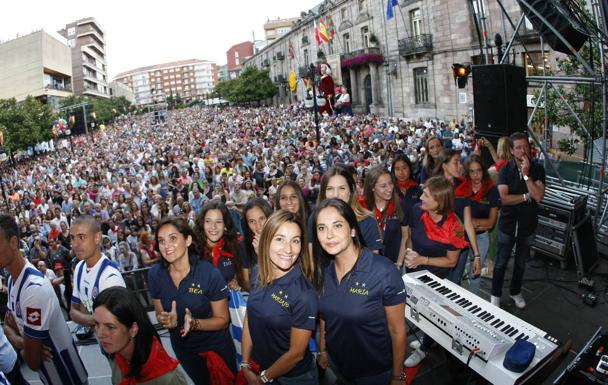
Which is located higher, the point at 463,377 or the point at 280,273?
the point at 280,273

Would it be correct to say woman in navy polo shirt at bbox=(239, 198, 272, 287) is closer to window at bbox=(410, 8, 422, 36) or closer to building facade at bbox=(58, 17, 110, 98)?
window at bbox=(410, 8, 422, 36)

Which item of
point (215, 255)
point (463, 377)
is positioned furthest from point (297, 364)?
point (463, 377)

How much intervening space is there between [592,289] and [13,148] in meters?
34.5

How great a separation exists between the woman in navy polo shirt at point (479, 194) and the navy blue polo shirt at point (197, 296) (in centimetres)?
283

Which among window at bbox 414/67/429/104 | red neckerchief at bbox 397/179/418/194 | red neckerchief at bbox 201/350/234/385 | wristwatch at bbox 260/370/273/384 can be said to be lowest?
red neckerchief at bbox 201/350/234/385

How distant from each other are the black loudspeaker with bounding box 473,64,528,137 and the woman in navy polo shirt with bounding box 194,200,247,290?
439cm

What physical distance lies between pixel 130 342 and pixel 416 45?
83.2 feet


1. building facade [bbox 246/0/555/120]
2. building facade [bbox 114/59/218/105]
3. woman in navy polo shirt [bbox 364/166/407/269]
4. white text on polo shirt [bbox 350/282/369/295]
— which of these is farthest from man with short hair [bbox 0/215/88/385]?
building facade [bbox 114/59/218/105]

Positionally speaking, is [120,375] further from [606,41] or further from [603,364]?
[606,41]

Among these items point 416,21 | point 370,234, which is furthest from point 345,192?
point 416,21

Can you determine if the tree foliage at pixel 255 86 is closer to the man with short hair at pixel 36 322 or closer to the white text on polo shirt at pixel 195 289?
the man with short hair at pixel 36 322

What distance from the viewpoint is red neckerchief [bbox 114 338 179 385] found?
2127mm

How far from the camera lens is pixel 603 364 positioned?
2.52m

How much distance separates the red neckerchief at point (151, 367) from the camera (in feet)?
6.98
